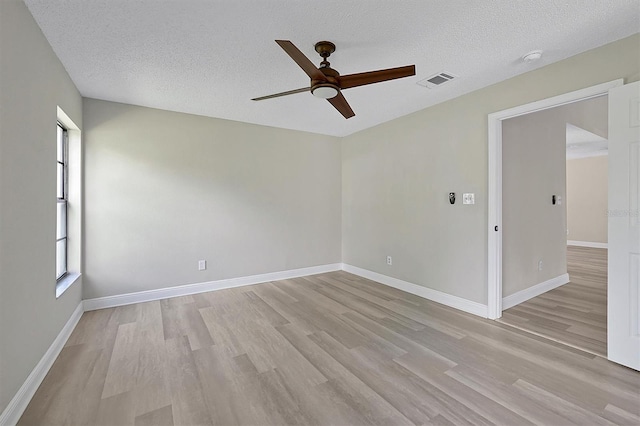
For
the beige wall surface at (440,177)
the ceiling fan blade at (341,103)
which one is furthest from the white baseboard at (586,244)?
the ceiling fan blade at (341,103)

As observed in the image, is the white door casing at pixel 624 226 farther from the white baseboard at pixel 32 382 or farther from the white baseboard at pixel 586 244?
the white baseboard at pixel 586 244

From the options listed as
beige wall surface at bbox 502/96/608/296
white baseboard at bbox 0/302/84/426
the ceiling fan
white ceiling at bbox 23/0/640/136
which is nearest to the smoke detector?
white ceiling at bbox 23/0/640/136

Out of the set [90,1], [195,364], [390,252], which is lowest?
[195,364]

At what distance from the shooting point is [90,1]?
1.81 m

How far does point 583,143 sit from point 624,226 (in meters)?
5.56

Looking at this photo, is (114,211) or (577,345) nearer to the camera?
(577,345)

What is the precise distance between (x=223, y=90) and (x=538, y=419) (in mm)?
3743

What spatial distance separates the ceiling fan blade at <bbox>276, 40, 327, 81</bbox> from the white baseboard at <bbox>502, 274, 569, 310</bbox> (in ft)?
10.4

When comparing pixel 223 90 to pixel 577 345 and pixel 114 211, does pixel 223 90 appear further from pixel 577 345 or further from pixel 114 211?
pixel 577 345

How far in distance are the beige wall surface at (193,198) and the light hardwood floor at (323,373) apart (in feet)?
2.63

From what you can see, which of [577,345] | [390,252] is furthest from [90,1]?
[577,345]

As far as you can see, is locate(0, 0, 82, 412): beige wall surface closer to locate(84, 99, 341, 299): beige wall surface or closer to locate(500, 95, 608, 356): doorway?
locate(84, 99, 341, 299): beige wall surface

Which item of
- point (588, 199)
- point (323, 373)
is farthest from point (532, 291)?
point (588, 199)

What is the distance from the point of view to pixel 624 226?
2.15 metres
